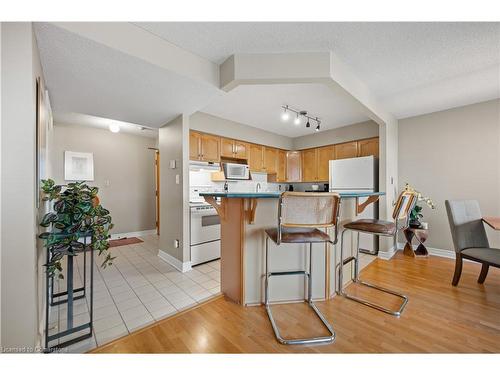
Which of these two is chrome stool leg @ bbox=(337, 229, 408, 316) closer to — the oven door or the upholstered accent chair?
the upholstered accent chair

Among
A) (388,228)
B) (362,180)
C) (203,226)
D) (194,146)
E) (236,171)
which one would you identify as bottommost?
(203,226)

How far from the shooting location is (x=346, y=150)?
4125 mm

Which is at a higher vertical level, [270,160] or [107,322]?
[270,160]

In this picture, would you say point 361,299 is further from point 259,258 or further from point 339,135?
point 339,135

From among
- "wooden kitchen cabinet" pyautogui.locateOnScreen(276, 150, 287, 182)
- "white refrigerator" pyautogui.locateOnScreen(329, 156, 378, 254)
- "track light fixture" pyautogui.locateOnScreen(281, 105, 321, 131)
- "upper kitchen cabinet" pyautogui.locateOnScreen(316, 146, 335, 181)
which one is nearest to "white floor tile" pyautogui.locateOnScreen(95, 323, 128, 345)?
"track light fixture" pyautogui.locateOnScreen(281, 105, 321, 131)

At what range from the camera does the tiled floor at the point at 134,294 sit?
5.56 feet

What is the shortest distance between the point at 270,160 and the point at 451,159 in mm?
3060

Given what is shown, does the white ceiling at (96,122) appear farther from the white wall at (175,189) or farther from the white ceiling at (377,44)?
the white ceiling at (377,44)

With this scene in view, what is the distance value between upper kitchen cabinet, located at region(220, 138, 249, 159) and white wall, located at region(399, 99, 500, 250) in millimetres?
2850

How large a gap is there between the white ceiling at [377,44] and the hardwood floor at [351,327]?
2.30 meters

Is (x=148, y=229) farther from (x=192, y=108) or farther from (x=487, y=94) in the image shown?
(x=487, y=94)

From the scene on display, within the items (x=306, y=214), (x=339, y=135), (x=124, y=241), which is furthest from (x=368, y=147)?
(x=124, y=241)

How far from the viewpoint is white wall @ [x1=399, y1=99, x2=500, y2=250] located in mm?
2936
